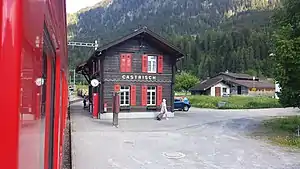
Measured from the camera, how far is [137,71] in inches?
946

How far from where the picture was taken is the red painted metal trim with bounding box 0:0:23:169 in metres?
0.73

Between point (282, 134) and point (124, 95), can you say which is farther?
point (124, 95)

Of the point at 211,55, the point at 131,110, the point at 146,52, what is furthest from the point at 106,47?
the point at 211,55

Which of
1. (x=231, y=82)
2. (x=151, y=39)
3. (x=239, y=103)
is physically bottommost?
(x=239, y=103)

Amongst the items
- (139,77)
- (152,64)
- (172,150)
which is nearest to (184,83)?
(152,64)

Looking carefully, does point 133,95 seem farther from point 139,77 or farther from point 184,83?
point 184,83

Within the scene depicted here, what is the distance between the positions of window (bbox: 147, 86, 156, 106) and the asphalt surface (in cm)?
600

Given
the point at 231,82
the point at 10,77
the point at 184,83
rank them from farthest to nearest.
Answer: the point at 184,83, the point at 231,82, the point at 10,77

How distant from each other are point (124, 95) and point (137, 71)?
1856mm

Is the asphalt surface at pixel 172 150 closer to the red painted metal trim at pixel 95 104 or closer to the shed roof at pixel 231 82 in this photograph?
the red painted metal trim at pixel 95 104

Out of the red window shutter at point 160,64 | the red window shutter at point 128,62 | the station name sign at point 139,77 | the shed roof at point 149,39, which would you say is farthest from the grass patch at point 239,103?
the red window shutter at point 128,62

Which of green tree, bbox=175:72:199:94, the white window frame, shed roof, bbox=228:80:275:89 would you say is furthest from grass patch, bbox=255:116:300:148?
green tree, bbox=175:72:199:94

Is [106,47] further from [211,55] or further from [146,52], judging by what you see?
[211,55]

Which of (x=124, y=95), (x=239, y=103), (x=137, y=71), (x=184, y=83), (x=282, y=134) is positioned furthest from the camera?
(x=184, y=83)
